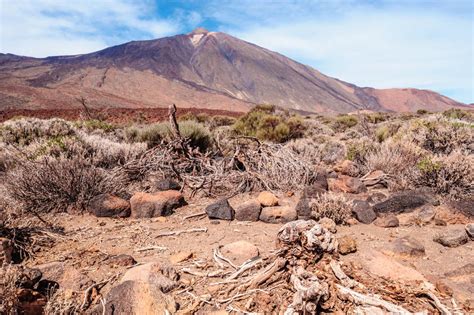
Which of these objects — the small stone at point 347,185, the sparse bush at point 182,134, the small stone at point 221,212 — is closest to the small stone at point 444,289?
the small stone at point 221,212

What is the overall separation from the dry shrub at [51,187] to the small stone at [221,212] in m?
1.70

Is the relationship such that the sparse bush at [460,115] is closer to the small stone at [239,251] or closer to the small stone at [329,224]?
the small stone at [329,224]

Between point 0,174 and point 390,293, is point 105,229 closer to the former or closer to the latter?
point 390,293

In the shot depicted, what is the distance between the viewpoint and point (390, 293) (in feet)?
6.77

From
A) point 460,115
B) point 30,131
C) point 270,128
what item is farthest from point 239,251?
point 460,115

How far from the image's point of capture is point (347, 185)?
512cm

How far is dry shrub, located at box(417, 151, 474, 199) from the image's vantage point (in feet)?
14.7

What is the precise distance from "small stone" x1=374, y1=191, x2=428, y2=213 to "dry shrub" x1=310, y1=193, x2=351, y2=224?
0.42 meters

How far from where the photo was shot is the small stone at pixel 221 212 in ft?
12.9

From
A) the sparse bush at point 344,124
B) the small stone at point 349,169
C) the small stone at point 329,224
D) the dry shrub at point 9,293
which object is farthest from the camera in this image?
the sparse bush at point 344,124

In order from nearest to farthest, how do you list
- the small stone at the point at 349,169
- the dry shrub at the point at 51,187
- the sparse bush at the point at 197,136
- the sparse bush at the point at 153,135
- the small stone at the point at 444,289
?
the small stone at the point at 444,289, the dry shrub at the point at 51,187, the small stone at the point at 349,169, the sparse bush at the point at 197,136, the sparse bush at the point at 153,135

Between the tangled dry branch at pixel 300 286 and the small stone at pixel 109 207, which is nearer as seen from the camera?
the tangled dry branch at pixel 300 286

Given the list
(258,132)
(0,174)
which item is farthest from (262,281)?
(258,132)

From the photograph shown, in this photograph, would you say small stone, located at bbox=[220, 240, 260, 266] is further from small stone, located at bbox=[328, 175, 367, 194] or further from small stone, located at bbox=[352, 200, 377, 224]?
small stone, located at bbox=[328, 175, 367, 194]
